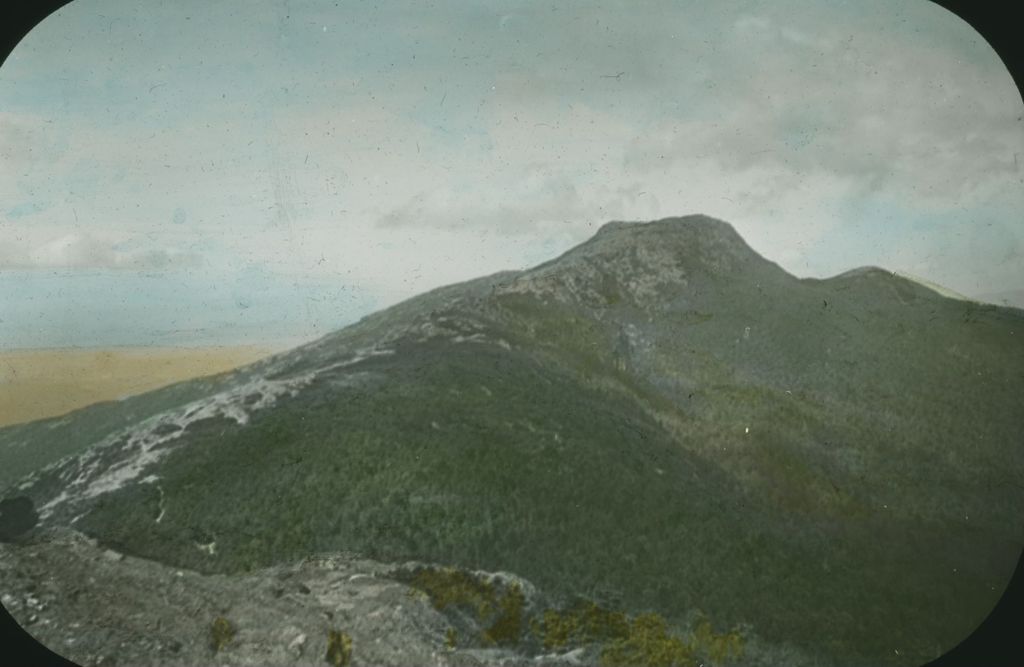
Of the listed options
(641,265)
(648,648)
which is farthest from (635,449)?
(641,265)

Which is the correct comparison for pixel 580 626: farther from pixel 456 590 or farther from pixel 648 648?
pixel 456 590

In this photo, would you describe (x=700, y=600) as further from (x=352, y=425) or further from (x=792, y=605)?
(x=352, y=425)

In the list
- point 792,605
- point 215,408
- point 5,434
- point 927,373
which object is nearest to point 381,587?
point 215,408

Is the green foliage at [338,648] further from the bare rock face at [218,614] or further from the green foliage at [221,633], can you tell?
the green foliage at [221,633]

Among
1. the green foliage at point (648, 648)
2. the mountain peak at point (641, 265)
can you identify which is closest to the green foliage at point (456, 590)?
the green foliage at point (648, 648)

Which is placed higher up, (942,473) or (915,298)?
(915,298)

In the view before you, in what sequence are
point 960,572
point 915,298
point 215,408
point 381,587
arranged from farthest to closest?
point 915,298 < point 960,572 < point 215,408 < point 381,587
